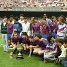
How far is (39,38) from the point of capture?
426 inches

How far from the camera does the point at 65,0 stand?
33625mm

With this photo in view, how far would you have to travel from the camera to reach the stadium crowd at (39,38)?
32.4 ft

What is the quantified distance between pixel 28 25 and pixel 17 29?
0.53 metres

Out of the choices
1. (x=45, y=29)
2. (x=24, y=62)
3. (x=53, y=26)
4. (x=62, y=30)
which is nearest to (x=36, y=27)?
(x=45, y=29)

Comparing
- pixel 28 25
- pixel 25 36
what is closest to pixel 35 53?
pixel 25 36

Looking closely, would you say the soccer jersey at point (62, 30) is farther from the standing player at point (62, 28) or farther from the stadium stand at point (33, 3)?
the stadium stand at point (33, 3)

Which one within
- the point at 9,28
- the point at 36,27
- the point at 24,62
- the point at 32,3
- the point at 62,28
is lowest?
the point at 24,62

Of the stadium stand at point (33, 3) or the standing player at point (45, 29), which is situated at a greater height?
the standing player at point (45, 29)

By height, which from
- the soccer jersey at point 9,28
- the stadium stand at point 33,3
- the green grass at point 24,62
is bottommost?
the green grass at point 24,62

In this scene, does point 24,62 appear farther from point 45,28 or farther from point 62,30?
point 45,28

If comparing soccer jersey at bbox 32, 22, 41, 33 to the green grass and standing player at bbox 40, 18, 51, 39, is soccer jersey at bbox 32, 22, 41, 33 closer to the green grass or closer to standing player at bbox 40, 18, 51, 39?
standing player at bbox 40, 18, 51, 39

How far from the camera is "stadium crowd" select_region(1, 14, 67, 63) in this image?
9891mm

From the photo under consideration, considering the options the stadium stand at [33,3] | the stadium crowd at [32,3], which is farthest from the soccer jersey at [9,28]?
the stadium crowd at [32,3]

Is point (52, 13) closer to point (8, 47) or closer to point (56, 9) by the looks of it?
point (56, 9)
